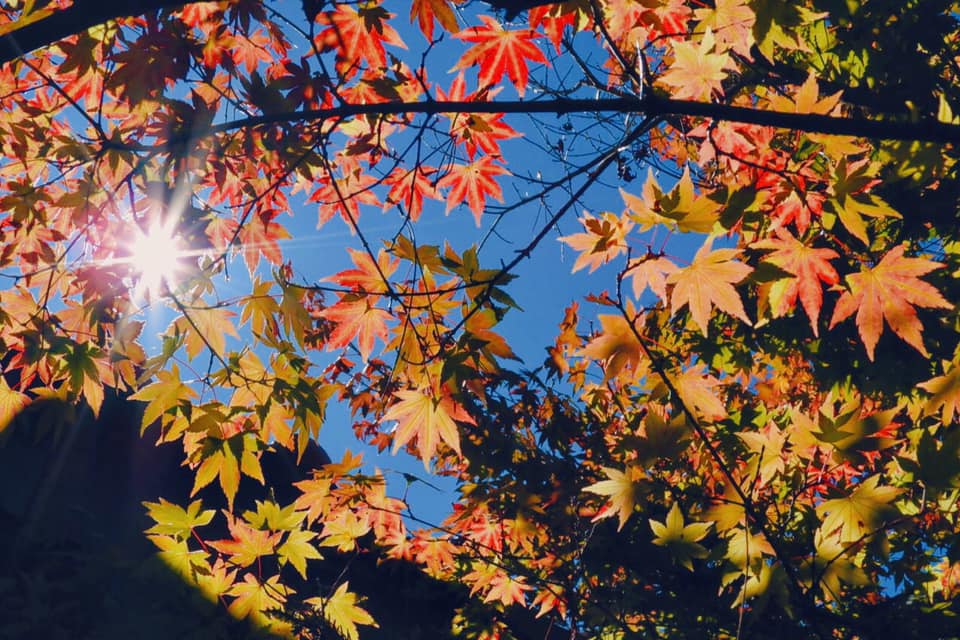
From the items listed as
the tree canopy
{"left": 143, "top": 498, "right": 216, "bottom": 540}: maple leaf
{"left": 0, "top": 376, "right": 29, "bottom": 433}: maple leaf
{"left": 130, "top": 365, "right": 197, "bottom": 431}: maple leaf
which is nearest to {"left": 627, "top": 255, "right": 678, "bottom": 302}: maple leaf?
the tree canopy

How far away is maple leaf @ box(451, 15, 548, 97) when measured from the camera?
212cm

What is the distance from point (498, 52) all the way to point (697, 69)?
2.42 ft

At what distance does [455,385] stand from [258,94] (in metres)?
1.18

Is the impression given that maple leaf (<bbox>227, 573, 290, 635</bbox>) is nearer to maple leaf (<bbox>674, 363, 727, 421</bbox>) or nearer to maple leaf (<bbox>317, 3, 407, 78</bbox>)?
maple leaf (<bbox>674, 363, 727, 421</bbox>)

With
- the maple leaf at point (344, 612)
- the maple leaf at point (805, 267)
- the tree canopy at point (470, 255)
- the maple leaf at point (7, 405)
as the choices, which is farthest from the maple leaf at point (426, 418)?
the maple leaf at point (7, 405)

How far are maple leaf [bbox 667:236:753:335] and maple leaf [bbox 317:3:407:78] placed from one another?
1.32 metres

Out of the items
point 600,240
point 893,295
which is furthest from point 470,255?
point 893,295

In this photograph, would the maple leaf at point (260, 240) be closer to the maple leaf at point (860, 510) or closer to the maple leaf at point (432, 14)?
the maple leaf at point (432, 14)

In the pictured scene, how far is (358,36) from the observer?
7.15ft

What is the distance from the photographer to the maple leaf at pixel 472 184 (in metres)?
2.59

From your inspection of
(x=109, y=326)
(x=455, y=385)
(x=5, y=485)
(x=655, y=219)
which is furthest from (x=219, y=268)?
(x=5, y=485)

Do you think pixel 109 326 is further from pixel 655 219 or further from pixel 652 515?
pixel 652 515

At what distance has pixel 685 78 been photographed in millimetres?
1996

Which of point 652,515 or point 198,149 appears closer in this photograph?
point 198,149
